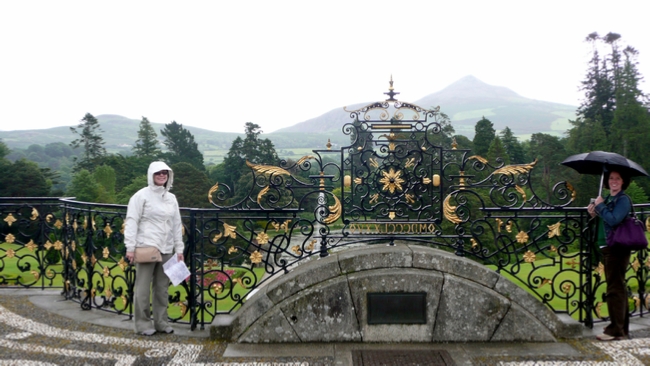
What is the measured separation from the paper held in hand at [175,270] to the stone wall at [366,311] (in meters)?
0.77

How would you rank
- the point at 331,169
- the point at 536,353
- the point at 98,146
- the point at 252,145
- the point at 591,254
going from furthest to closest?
the point at 98,146 < the point at 252,145 < the point at 331,169 < the point at 591,254 < the point at 536,353

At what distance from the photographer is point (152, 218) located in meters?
5.23

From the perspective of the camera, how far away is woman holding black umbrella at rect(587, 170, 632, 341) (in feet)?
16.4

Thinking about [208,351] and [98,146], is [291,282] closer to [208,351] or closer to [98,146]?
[208,351]

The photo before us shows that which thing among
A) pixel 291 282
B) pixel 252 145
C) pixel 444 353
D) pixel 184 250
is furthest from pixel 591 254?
pixel 252 145

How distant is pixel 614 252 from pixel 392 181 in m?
2.54

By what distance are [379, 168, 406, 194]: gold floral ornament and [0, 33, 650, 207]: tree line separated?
94.4 feet

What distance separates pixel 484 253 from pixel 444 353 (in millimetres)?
1372

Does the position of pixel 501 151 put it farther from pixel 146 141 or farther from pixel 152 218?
pixel 146 141

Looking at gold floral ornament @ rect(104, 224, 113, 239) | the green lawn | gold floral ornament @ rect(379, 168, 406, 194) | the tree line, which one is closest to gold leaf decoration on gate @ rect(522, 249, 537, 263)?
gold floral ornament @ rect(379, 168, 406, 194)

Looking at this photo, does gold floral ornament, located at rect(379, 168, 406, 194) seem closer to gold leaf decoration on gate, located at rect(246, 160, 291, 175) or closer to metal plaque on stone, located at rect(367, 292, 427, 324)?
gold leaf decoration on gate, located at rect(246, 160, 291, 175)

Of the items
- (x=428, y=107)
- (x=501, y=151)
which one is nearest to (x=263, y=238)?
(x=501, y=151)

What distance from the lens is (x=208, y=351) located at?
5.01m

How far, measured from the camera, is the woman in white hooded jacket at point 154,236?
16.9 ft
